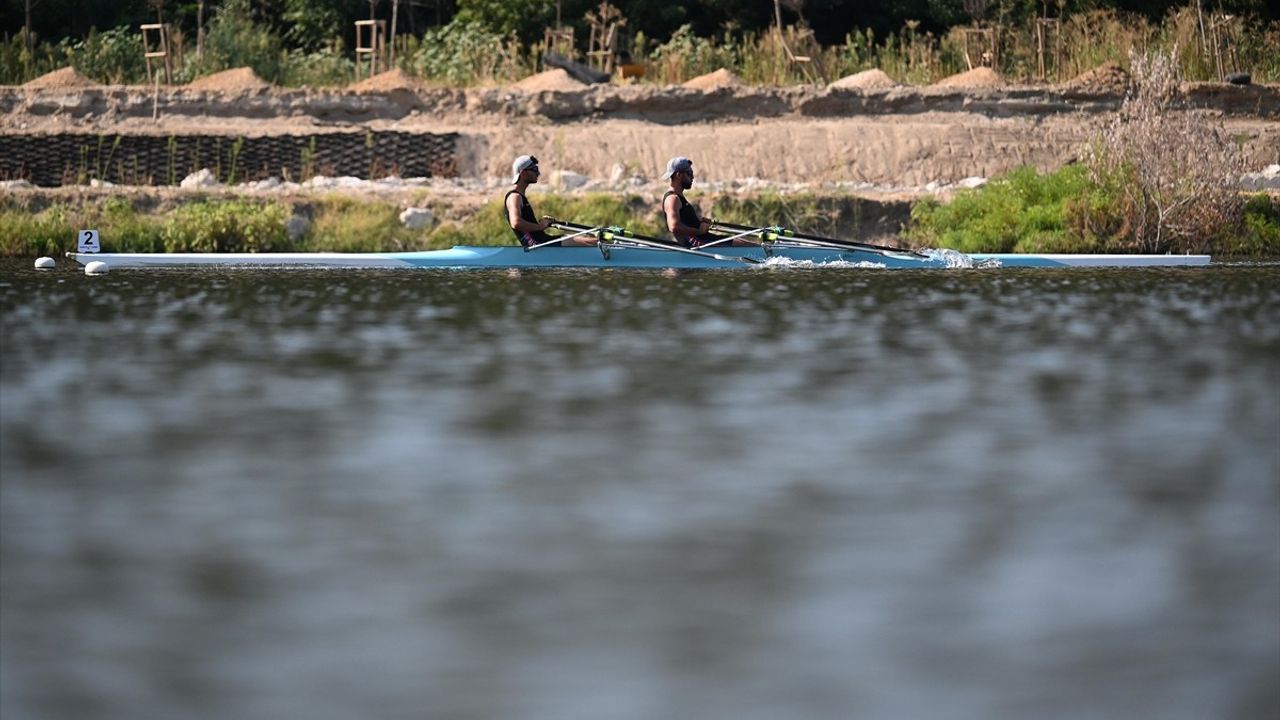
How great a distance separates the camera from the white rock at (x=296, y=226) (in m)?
23.0

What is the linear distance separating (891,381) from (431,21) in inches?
1246

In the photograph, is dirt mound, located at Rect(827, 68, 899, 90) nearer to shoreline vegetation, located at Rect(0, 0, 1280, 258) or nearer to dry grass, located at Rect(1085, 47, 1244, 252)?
shoreline vegetation, located at Rect(0, 0, 1280, 258)

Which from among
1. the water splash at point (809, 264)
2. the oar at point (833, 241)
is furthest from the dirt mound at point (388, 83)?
the oar at point (833, 241)

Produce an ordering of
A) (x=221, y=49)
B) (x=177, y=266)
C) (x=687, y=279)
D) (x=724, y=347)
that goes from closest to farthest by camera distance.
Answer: (x=724, y=347), (x=687, y=279), (x=177, y=266), (x=221, y=49)

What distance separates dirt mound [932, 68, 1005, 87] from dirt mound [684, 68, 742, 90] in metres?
3.23

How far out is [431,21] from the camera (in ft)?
131

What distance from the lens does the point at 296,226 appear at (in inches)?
909

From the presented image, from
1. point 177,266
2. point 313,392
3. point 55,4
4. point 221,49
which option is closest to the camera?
point 313,392

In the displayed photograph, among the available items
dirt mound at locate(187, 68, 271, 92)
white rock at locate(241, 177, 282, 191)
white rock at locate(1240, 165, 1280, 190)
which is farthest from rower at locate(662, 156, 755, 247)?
dirt mound at locate(187, 68, 271, 92)

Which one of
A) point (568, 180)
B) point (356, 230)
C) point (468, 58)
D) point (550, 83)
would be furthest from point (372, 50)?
point (356, 230)

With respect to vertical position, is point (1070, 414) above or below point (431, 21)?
below

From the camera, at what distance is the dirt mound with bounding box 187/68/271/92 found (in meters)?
30.8

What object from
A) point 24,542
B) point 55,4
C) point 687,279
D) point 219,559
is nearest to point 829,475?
point 219,559

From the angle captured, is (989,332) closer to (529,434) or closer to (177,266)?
(529,434)
